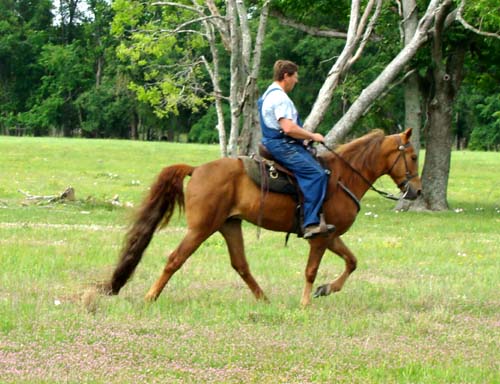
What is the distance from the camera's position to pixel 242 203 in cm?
1071

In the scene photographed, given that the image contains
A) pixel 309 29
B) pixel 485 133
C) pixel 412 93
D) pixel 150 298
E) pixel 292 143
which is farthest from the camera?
pixel 485 133

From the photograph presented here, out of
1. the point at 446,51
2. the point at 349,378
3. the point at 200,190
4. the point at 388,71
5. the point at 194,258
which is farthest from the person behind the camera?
the point at 446,51

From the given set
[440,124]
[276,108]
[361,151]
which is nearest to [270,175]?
[276,108]

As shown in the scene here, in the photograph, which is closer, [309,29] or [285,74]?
[285,74]

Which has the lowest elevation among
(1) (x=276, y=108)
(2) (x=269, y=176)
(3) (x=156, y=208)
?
(3) (x=156, y=208)

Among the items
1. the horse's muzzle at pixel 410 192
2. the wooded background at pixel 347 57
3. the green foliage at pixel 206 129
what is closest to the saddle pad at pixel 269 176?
the horse's muzzle at pixel 410 192

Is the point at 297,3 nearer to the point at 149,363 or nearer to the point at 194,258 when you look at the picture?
the point at 194,258

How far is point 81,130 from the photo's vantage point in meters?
98.8

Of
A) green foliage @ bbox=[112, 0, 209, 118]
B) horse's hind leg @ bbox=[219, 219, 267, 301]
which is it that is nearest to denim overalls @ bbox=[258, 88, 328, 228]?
horse's hind leg @ bbox=[219, 219, 267, 301]

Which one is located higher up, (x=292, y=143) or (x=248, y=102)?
(x=248, y=102)

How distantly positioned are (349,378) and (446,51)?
21.0 meters

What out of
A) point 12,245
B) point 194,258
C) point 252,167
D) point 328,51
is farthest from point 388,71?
point 328,51

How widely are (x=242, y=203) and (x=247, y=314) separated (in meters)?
1.49

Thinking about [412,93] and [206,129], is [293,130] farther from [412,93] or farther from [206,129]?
[206,129]
